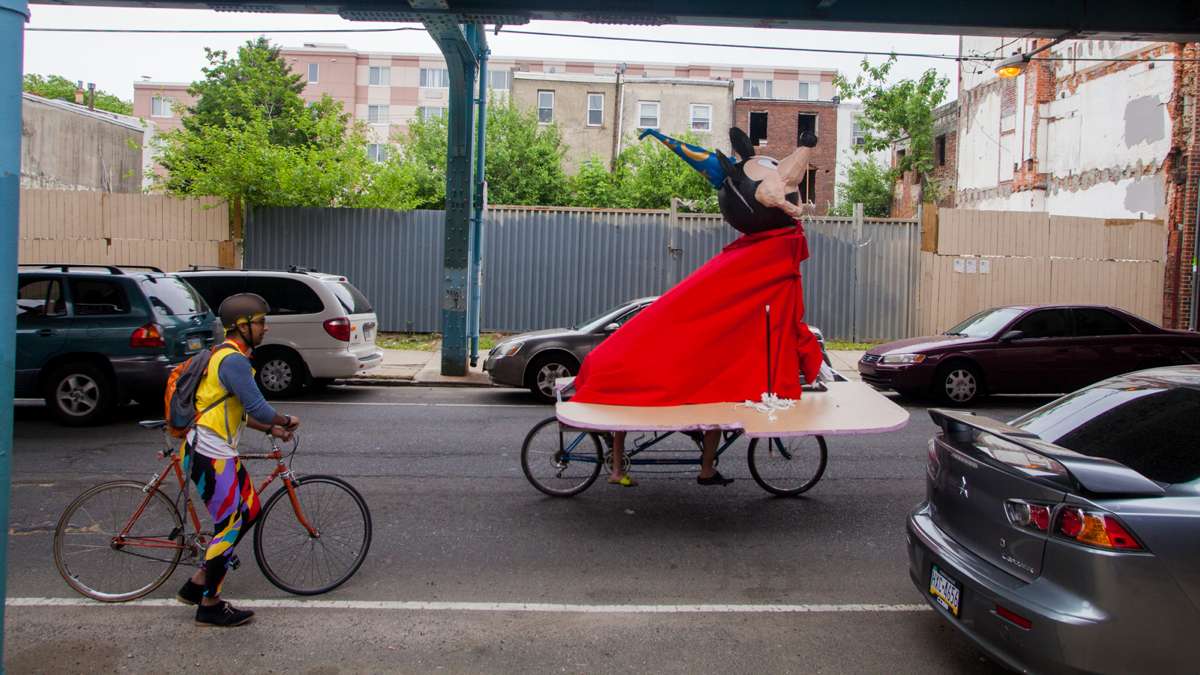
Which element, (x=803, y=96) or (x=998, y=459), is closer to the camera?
(x=998, y=459)

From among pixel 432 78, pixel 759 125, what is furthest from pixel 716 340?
pixel 432 78

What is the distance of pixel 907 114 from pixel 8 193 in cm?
3511

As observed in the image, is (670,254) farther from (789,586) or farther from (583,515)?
(789,586)

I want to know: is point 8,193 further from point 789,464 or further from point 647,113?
point 647,113

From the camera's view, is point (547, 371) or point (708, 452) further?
point (547, 371)

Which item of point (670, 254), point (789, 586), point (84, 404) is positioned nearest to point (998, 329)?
point (670, 254)

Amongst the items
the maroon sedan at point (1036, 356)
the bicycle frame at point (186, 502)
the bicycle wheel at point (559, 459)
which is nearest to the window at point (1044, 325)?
the maroon sedan at point (1036, 356)

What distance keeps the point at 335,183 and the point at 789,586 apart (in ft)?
52.5

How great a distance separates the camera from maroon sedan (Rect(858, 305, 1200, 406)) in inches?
496

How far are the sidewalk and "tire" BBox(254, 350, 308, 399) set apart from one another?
1.76 metres

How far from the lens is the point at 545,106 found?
42156 millimetres

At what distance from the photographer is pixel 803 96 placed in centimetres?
7019

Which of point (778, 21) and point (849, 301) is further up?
point (778, 21)

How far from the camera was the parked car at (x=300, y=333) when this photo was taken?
12.3 metres
